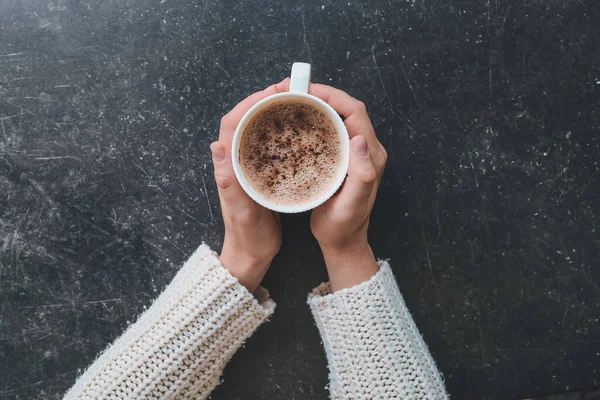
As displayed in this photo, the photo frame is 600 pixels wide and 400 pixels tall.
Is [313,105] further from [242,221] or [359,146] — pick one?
[242,221]

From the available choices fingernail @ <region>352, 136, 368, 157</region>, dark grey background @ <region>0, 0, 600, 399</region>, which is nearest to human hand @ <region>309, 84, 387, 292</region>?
fingernail @ <region>352, 136, 368, 157</region>

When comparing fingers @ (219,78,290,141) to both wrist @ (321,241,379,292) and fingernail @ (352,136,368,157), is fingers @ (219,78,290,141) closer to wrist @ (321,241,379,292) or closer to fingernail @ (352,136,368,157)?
fingernail @ (352,136,368,157)

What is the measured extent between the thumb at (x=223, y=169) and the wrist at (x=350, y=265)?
213 millimetres

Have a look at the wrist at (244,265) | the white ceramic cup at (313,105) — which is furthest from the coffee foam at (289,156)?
the wrist at (244,265)

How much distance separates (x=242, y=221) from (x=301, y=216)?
0.18 m

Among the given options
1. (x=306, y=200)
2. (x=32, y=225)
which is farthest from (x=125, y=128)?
(x=306, y=200)

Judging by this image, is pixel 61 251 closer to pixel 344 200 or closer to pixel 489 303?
pixel 344 200

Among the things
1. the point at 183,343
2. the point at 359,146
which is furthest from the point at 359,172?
the point at 183,343

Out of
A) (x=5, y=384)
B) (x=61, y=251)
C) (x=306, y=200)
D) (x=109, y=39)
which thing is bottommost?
(x=5, y=384)

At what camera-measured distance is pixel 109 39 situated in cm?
97

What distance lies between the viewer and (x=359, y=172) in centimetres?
74

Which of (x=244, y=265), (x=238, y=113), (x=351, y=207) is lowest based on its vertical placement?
(x=244, y=265)

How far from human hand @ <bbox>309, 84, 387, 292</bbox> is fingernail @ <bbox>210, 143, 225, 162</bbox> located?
→ 0.17 m

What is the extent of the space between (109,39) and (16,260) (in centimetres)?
45
